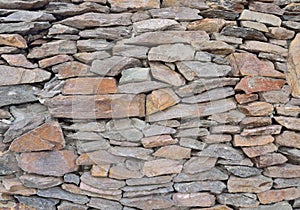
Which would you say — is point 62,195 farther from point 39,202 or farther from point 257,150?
point 257,150

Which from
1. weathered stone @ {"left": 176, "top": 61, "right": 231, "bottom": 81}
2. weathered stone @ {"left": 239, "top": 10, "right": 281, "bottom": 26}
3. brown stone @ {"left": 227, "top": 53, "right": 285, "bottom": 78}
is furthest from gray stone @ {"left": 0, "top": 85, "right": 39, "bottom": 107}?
weathered stone @ {"left": 239, "top": 10, "right": 281, "bottom": 26}

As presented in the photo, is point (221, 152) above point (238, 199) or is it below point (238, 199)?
above

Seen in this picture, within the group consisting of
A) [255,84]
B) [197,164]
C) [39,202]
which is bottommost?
[39,202]

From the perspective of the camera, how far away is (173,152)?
1437mm

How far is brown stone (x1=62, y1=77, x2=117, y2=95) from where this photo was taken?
1.38 m

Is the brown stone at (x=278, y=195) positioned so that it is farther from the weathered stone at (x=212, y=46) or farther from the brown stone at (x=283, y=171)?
Answer: the weathered stone at (x=212, y=46)

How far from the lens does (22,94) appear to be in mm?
1398

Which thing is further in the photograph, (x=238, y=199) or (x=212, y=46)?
(x=238, y=199)

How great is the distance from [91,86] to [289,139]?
3.22ft

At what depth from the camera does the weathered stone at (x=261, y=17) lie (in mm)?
1429

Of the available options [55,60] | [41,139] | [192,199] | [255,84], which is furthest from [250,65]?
[41,139]

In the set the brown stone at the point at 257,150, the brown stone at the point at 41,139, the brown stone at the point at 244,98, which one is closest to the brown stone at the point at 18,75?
the brown stone at the point at 41,139

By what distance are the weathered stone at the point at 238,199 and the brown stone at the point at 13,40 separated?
1187mm

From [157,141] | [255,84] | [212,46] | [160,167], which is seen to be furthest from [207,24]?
[160,167]
